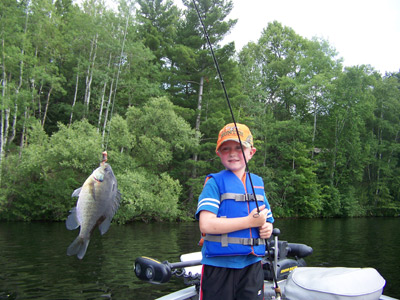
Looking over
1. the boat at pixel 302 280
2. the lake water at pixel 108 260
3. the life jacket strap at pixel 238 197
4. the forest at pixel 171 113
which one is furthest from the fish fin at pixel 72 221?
the forest at pixel 171 113

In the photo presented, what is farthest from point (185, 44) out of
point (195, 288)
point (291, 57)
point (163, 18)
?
point (195, 288)

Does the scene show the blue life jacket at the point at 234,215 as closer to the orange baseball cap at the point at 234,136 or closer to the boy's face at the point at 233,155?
the boy's face at the point at 233,155

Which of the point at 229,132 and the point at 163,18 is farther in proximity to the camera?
the point at 163,18

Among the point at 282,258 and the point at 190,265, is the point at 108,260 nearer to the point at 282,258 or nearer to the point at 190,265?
the point at 282,258

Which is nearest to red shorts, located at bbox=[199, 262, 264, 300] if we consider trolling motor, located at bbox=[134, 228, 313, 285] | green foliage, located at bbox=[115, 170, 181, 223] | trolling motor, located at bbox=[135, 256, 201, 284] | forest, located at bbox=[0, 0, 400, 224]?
trolling motor, located at bbox=[134, 228, 313, 285]

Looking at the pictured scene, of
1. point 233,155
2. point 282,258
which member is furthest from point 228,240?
point 282,258

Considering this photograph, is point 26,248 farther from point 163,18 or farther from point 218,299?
point 163,18

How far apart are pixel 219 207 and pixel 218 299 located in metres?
0.53

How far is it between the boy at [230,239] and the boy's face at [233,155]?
0.10m

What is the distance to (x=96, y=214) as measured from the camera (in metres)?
2.29

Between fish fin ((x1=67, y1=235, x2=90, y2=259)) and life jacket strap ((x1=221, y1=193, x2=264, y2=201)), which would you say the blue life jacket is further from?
fish fin ((x1=67, y1=235, x2=90, y2=259))

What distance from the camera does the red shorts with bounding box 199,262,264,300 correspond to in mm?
1988

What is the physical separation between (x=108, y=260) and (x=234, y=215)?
26.5ft

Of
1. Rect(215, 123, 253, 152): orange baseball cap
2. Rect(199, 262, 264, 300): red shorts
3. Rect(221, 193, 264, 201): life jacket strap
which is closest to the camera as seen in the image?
Rect(199, 262, 264, 300): red shorts
